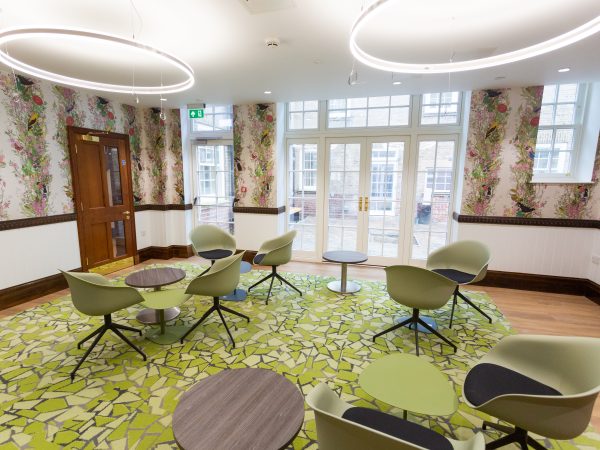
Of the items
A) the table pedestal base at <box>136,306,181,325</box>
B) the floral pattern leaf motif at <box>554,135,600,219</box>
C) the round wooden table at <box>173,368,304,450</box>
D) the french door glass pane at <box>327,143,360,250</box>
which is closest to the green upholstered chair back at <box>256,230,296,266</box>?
the table pedestal base at <box>136,306,181,325</box>

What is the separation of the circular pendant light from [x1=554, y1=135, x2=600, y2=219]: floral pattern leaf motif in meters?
4.57

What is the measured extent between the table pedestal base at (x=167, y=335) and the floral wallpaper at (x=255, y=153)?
265 cm

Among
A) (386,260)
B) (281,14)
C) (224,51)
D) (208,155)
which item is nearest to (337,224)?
(386,260)

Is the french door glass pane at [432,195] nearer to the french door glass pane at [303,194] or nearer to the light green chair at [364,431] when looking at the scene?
the french door glass pane at [303,194]

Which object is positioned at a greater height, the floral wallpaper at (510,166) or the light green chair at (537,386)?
the floral wallpaper at (510,166)

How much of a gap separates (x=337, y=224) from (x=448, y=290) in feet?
9.40

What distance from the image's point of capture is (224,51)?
9.71ft

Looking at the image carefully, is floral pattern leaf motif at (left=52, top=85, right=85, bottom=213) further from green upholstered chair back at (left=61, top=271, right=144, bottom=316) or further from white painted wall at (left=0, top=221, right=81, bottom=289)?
green upholstered chair back at (left=61, top=271, right=144, bottom=316)

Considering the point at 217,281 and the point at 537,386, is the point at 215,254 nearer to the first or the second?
the point at 217,281

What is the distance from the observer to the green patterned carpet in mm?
1910

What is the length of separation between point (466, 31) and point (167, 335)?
3.65 metres

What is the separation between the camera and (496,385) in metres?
1.66

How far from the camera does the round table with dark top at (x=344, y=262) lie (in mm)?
3828

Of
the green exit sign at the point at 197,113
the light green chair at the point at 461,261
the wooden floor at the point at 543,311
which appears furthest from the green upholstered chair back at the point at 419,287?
the green exit sign at the point at 197,113
